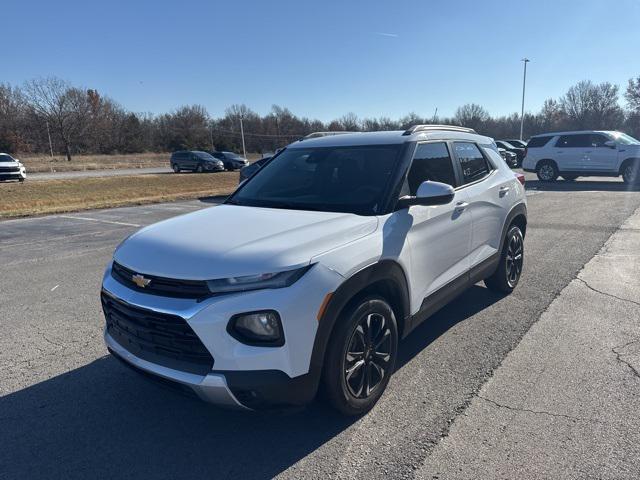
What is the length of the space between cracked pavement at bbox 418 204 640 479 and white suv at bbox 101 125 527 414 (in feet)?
2.26

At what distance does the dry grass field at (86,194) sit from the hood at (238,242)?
12.8 metres

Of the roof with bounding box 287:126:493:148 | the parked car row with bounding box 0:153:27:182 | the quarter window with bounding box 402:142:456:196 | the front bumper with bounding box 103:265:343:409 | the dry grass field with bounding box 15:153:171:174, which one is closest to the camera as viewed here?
the front bumper with bounding box 103:265:343:409

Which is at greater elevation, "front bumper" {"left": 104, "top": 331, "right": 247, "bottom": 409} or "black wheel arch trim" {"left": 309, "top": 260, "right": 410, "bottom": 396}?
"black wheel arch trim" {"left": 309, "top": 260, "right": 410, "bottom": 396}

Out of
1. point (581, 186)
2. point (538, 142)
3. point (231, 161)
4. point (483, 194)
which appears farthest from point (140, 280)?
Answer: point (231, 161)

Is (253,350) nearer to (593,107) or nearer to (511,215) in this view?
(511,215)

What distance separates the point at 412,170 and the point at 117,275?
2.27m

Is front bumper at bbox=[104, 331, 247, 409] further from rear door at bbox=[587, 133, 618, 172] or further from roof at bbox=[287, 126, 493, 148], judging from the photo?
rear door at bbox=[587, 133, 618, 172]

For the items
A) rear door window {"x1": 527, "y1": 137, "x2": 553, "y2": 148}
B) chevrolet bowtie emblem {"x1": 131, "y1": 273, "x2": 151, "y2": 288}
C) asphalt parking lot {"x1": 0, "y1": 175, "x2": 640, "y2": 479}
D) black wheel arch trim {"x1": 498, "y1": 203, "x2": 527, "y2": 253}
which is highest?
rear door window {"x1": 527, "y1": 137, "x2": 553, "y2": 148}

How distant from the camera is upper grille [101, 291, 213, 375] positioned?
2430 mm

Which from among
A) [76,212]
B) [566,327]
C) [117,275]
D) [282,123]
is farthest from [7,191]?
[282,123]

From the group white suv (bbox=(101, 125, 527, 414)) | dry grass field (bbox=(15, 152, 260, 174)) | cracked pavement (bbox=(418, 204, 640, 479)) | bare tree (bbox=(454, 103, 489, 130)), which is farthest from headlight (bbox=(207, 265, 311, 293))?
bare tree (bbox=(454, 103, 489, 130))

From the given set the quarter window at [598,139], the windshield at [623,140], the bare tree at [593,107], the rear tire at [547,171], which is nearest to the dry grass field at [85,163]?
the rear tire at [547,171]

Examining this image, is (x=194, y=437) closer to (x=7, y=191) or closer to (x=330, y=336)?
(x=330, y=336)

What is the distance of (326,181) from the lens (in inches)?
148
